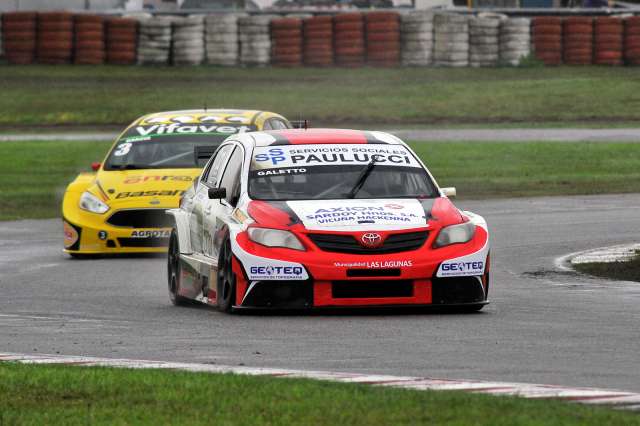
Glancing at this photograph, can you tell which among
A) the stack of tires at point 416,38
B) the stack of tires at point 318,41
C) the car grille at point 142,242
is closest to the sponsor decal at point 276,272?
the car grille at point 142,242

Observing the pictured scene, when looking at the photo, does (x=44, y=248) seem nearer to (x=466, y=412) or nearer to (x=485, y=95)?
(x=466, y=412)

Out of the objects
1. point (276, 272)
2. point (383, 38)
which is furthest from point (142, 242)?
point (383, 38)

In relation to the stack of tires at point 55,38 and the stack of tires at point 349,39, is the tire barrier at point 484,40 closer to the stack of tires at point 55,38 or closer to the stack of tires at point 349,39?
the stack of tires at point 349,39

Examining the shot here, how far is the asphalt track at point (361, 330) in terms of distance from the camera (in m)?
8.70

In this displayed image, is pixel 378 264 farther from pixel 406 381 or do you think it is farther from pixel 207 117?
pixel 207 117

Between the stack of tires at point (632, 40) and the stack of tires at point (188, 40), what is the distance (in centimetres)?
1199

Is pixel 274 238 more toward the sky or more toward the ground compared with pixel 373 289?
more toward the sky

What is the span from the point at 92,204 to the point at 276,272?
6798mm

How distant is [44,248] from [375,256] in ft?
26.9

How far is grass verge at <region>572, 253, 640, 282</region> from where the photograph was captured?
14.3 metres

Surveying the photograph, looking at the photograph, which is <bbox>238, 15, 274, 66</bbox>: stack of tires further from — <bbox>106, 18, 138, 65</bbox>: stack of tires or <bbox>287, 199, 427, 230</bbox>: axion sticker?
<bbox>287, 199, 427, 230</bbox>: axion sticker

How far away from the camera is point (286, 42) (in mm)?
48188

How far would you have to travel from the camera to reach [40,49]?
4888cm

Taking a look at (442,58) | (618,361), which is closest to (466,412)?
(618,361)
